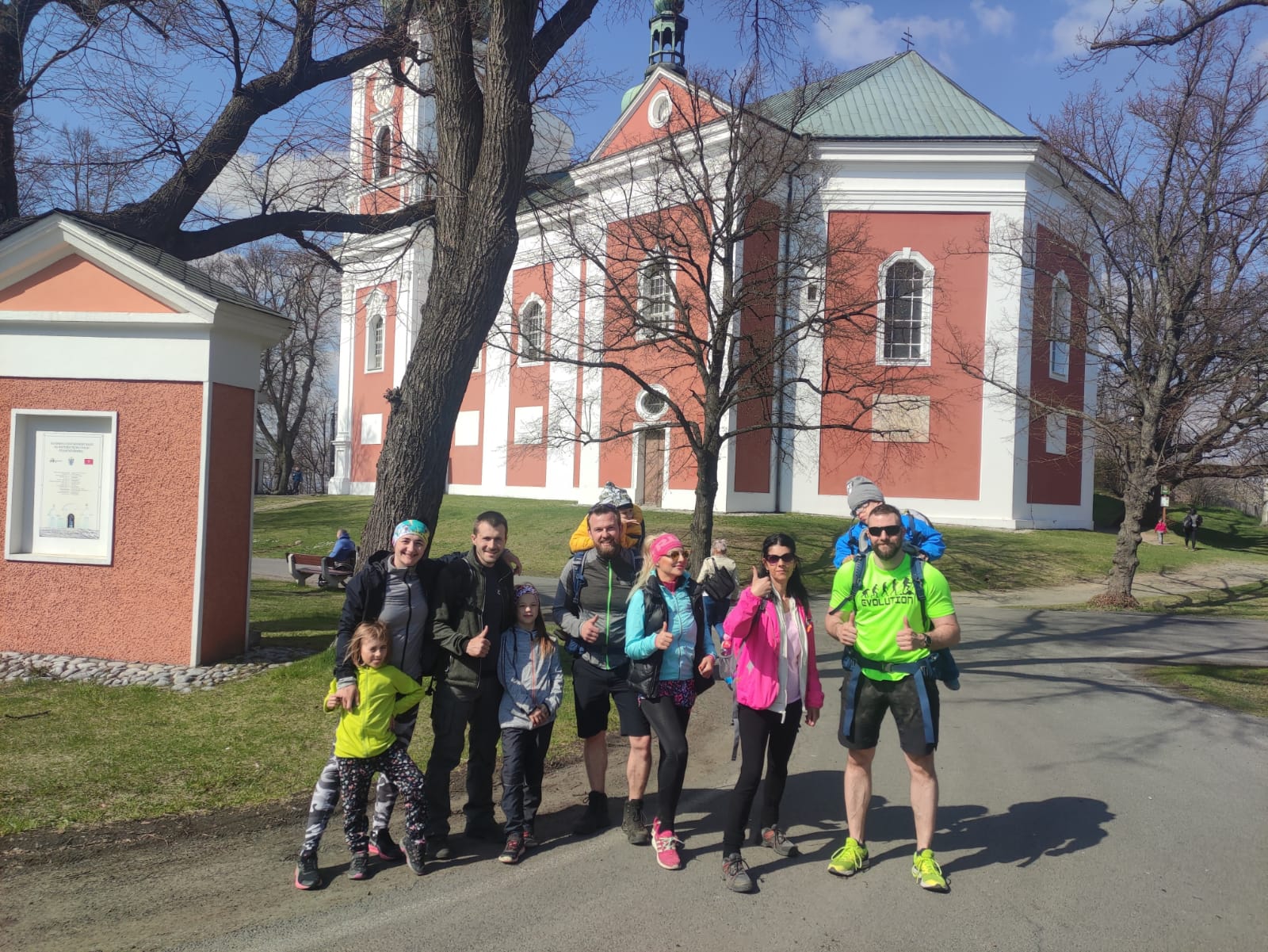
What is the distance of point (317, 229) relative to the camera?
1181 cm

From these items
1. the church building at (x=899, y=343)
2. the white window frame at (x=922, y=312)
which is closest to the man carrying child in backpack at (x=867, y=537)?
the church building at (x=899, y=343)

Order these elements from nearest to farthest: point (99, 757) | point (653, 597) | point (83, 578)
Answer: point (653, 597) < point (99, 757) < point (83, 578)

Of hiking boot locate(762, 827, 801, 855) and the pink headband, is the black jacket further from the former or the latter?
hiking boot locate(762, 827, 801, 855)

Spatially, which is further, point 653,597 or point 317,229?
point 317,229

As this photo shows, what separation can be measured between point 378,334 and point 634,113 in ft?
57.5

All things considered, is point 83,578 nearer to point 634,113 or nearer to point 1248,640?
point 1248,640

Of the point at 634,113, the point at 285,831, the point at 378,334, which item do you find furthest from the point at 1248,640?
the point at 378,334

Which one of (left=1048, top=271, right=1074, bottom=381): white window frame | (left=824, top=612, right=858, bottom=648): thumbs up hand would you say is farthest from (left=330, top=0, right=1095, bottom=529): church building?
(left=824, top=612, right=858, bottom=648): thumbs up hand

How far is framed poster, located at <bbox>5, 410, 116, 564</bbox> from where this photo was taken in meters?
9.12

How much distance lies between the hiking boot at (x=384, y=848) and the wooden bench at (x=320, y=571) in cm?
1081

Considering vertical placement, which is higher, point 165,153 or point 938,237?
point 938,237

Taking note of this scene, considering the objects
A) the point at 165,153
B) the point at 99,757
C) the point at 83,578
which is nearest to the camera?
the point at 99,757

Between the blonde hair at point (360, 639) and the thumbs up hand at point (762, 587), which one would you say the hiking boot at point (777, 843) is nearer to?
the thumbs up hand at point (762, 587)

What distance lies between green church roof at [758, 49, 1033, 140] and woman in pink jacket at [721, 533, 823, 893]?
25.2 metres
